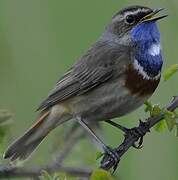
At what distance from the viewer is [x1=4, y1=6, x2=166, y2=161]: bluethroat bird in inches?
144

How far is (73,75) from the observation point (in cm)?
394

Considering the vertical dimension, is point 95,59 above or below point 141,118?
above

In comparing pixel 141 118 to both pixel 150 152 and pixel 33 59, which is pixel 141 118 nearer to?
pixel 150 152

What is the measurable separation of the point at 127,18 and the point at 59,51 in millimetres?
551

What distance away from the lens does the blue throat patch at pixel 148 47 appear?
12.1 ft

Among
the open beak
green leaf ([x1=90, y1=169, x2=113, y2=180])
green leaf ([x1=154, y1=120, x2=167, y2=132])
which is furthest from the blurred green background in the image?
green leaf ([x1=90, y1=169, x2=113, y2=180])

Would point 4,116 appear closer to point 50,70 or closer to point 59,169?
point 59,169

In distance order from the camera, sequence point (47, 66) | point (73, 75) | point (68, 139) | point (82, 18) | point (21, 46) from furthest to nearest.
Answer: point (82, 18) < point (73, 75) < point (47, 66) < point (21, 46) < point (68, 139)

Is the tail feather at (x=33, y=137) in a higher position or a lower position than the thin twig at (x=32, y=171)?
lower

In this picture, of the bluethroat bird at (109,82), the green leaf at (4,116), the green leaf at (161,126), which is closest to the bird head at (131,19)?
the bluethroat bird at (109,82)

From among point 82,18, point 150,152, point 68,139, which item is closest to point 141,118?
point 150,152

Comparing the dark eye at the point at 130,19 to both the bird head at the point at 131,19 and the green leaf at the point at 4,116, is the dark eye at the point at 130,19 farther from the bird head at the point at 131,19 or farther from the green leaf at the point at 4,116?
the green leaf at the point at 4,116

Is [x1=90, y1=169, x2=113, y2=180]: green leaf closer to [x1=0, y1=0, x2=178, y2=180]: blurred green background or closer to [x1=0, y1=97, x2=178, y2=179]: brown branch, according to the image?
[x1=0, y1=97, x2=178, y2=179]: brown branch

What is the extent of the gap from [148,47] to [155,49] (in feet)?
0.17
